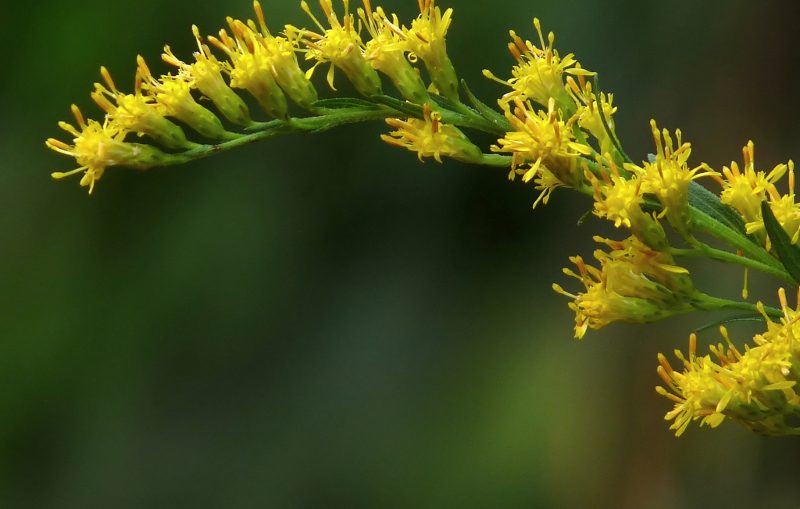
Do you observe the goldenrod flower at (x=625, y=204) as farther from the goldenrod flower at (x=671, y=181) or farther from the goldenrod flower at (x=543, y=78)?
the goldenrod flower at (x=543, y=78)

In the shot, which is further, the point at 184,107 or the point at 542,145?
the point at 184,107

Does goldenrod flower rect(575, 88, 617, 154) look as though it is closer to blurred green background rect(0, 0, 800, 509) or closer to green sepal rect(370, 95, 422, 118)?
green sepal rect(370, 95, 422, 118)

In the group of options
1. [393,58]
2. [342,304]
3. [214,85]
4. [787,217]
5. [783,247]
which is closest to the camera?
[783,247]

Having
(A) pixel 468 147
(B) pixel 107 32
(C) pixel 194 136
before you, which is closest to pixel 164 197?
(C) pixel 194 136

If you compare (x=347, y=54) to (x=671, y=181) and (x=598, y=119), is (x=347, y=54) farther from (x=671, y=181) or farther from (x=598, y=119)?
(x=671, y=181)

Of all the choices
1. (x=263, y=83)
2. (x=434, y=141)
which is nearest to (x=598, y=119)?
(x=434, y=141)

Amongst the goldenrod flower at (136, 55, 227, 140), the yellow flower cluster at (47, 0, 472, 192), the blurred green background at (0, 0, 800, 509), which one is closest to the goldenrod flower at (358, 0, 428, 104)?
the yellow flower cluster at (47, 0, 472, 192)

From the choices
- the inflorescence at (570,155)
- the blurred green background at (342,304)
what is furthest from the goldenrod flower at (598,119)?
the blurred green background at (342,304)
